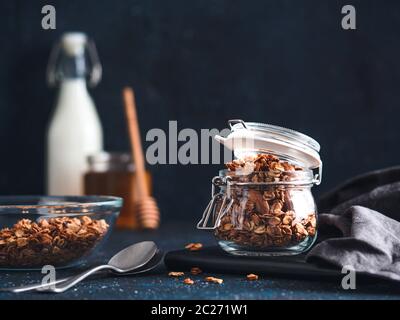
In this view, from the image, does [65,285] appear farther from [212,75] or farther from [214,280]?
[212,75]

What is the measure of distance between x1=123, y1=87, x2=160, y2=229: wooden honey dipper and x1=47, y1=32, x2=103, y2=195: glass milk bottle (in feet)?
0.28

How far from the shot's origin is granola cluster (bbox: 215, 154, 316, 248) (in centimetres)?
88

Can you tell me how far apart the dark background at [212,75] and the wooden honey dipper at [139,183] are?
12 cm

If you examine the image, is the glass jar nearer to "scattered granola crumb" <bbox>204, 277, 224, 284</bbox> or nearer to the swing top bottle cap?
"scattered granola crumb" <bbox>204, 277, 224, 284</bbox>

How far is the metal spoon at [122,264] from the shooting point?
753mm

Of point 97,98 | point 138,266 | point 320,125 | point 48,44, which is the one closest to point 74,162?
point 97,98

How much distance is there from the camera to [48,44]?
1.74 meters

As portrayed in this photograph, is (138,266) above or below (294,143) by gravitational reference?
below

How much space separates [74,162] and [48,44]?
1.20 ft

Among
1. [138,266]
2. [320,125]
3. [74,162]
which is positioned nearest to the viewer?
[138,266]

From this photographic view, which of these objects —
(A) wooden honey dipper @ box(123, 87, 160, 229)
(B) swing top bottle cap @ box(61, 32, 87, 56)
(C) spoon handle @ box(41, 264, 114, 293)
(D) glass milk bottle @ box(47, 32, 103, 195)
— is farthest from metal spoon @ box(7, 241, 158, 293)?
(B) swing top bottle cap @ box(61, 32, 87, 56)

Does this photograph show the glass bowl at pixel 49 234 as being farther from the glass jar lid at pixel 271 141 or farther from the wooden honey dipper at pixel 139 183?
the wooden honey dipper at pixel 139 183

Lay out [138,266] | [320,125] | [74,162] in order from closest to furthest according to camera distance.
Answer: [138,266] → [74,162] → [320,125]

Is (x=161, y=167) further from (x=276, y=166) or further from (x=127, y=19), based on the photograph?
(x=276, y=166)
